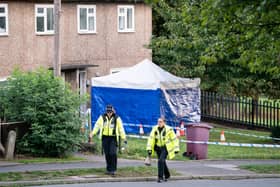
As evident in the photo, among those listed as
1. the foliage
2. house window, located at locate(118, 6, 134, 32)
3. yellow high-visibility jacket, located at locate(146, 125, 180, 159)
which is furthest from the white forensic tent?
yellow high-visibility jacket, located at locate(146, 125, 180, 159)

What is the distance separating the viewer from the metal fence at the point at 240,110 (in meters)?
33.2

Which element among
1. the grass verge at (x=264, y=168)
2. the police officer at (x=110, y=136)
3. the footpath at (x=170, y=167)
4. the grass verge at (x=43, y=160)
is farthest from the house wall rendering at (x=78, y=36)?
the police officer at (x=110, y=136)

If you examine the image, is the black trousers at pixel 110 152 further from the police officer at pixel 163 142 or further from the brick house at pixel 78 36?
the brick house at pixel 78 36

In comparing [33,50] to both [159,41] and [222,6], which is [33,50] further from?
[222,6]

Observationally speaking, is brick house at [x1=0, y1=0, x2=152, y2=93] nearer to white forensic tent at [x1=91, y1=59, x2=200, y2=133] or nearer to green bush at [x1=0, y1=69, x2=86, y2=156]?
white forensic tent at [x1=91, y1=59, x2=200, y2=133]

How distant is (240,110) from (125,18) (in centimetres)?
771

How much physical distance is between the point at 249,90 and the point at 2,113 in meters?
15.5

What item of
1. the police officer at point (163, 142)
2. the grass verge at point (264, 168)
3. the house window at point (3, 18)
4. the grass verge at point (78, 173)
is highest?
the house window at point (3, 18)

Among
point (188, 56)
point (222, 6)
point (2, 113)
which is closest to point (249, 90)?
point (188, 56)

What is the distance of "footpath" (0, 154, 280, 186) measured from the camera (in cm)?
1768

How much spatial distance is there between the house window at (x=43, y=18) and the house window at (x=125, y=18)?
4.82 meters

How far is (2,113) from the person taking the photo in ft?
73.3

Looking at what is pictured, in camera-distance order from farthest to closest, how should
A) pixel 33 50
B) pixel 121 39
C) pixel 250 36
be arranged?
pixel 121 39
pixel 33 50
pixel 250 36

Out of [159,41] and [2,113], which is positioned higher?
[159,41]
